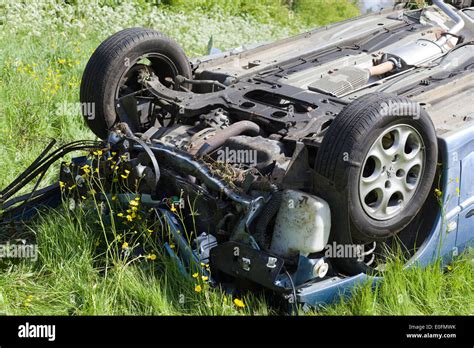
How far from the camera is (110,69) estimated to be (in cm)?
522

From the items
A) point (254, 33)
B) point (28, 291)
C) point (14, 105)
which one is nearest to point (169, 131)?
point (28, 291)

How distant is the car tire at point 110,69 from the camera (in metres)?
5.23

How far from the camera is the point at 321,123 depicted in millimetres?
4707

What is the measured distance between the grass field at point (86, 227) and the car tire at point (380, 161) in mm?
345

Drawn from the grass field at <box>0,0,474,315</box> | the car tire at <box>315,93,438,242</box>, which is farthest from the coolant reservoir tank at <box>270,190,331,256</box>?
the grass field at <box>0,0,474,315</box>

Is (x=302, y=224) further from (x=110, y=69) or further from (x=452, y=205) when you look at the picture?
(x=110, y=69)

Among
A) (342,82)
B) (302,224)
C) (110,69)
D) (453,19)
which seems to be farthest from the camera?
(453,19)

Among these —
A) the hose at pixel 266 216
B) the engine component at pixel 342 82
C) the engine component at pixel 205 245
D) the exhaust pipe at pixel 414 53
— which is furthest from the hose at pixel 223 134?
the exhaust pipe at pixel 414 53

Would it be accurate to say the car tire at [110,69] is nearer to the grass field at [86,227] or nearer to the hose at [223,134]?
the grass field at [86,227]

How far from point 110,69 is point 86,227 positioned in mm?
1160

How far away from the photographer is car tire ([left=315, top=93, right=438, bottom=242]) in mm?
3969

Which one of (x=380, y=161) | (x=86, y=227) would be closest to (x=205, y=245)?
(x=86, y=227)
